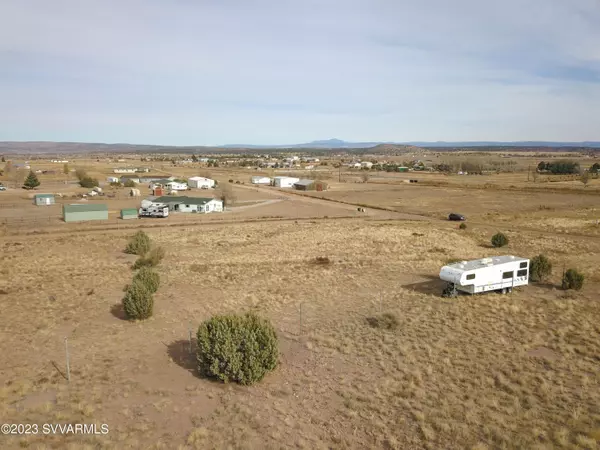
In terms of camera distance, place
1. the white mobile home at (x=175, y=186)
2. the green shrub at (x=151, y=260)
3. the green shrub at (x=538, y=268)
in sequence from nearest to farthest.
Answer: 1. the green shrub at (x=538, y=268)
2. the green shrub at (x=151, y=260)
3. the white mobile home at (x=175, y=186)

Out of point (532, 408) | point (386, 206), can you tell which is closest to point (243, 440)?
point (532, 408)

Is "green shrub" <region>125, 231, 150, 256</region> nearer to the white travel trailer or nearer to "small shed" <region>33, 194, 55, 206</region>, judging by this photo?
the white travel trailer

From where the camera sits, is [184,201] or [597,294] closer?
[597,294]

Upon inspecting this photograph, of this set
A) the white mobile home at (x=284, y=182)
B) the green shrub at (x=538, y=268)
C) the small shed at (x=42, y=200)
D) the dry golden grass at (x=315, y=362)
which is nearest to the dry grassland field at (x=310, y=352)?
→ the dry golden grass at (x=315, y=362)

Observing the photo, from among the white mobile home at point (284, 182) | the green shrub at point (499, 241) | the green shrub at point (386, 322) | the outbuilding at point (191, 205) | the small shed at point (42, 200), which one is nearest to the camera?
the green shrub at point (386, 322)

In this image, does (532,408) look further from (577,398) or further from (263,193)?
(263,193)

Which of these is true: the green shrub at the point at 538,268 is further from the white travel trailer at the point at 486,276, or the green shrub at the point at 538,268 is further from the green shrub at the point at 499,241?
the green shrub at the point at 499,241

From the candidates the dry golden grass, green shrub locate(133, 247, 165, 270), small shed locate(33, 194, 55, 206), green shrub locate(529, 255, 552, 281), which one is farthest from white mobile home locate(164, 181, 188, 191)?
green shrub locate(529, 255, 552, 281)
